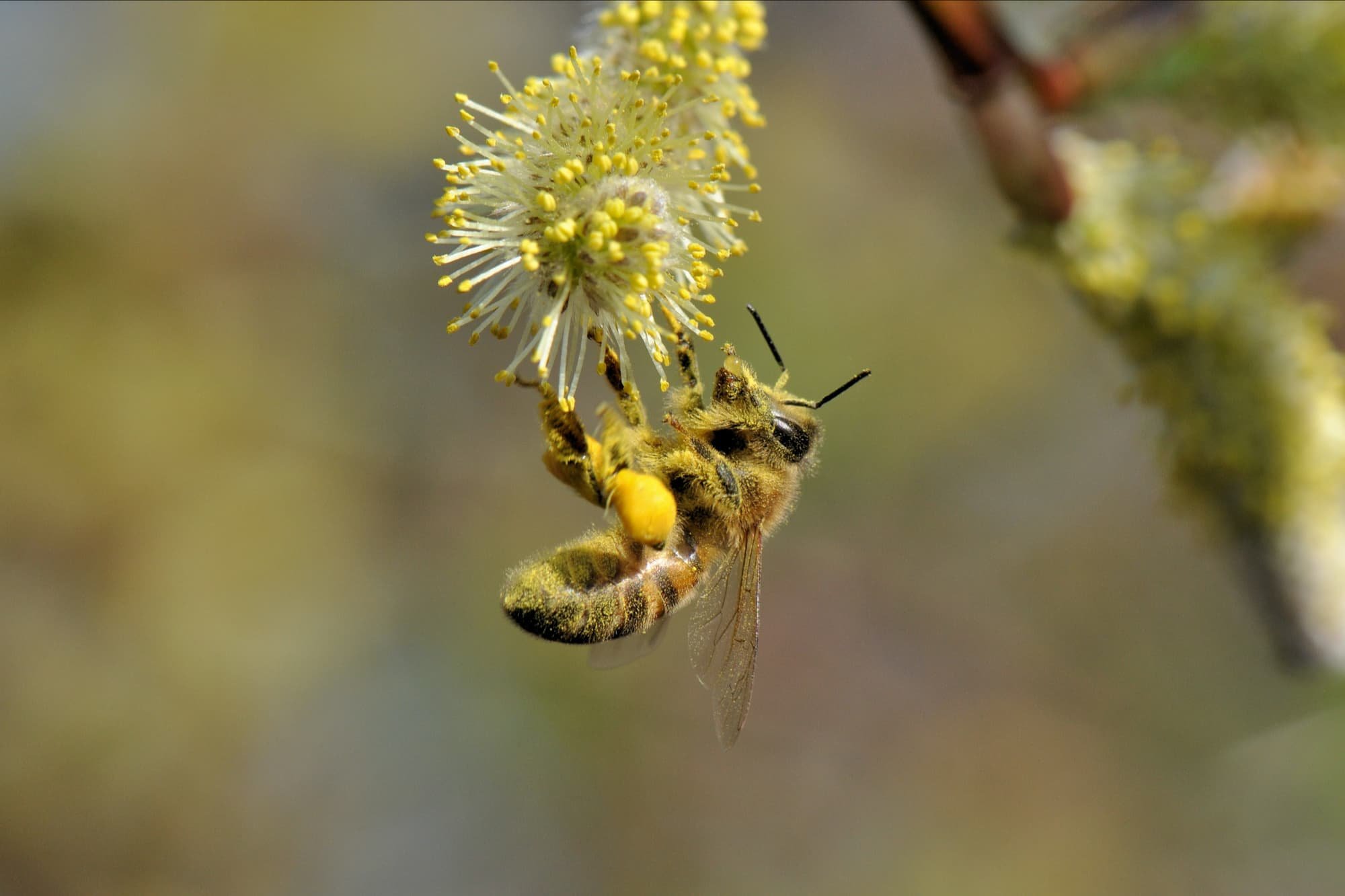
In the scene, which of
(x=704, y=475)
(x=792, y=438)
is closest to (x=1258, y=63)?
(x=792, y=438)

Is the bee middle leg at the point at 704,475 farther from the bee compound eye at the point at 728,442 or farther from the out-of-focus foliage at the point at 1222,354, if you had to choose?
the out-of-focus foliage at the point at 1222,354

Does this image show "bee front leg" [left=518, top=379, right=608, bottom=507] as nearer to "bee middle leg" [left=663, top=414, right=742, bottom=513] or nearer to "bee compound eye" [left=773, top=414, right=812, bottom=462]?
"bee middle leg" [left=663, top=414, right=742, bottom=513]

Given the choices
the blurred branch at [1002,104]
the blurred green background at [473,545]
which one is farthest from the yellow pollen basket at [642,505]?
the blurred green background at [473,545]

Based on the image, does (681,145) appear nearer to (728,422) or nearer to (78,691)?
(728,422)

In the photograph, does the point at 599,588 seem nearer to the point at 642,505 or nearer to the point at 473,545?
the point at 642,505

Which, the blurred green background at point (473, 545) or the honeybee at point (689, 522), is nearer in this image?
the honeybee at point (689, 522)
